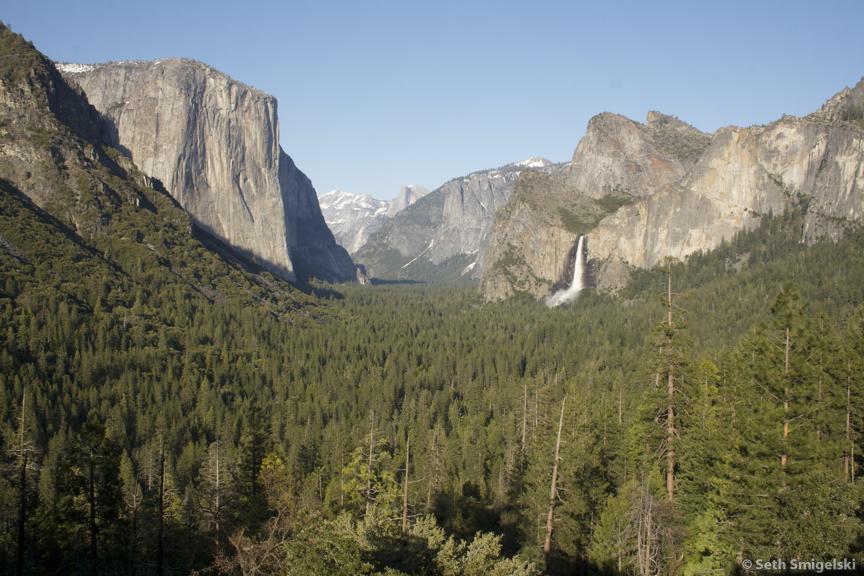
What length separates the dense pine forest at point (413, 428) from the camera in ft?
92.6

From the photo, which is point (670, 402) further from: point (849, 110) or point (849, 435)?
point (849, 110)

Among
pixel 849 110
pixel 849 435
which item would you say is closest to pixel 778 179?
pixel 849 110

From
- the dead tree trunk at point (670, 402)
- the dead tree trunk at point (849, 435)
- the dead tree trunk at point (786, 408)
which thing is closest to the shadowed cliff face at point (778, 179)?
the dead tree trunk at point (849, 435)

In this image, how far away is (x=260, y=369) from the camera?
110 metres

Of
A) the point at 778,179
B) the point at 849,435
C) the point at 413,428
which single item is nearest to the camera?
the point at 849,435

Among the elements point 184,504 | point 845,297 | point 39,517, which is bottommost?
point 184,504

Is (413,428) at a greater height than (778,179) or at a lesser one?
lesser

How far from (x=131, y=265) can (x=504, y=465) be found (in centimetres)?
9752

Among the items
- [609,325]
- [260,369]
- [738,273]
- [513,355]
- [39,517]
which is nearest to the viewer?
[39,517]

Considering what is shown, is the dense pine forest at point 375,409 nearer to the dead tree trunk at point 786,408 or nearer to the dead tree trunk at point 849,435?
the dead tree trunk at point 786,408

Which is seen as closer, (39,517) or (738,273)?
(39,517)

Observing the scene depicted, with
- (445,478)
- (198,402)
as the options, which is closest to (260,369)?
(198,402)

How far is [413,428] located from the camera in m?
82.7

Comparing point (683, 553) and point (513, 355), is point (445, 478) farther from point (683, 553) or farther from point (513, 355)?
point (513, 355)
